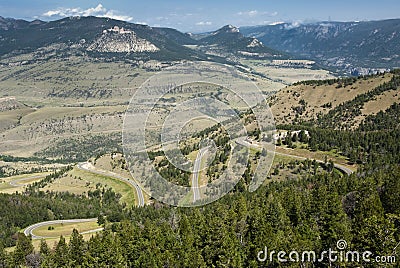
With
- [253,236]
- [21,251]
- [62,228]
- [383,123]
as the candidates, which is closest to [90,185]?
[62,228]

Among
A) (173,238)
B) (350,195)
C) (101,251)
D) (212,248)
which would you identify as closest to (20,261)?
(101,251)

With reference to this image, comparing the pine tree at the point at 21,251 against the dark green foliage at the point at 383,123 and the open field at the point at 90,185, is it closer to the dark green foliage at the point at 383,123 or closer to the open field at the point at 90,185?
the open field at the point at 90,185

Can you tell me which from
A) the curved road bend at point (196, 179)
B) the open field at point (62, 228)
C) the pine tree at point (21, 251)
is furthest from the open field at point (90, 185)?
the pine tree at point (21, 251)

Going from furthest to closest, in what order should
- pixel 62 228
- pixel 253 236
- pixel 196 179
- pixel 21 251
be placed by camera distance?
pixel 62 228, pixel 196 179, pixel 21 251, pixel 253 236

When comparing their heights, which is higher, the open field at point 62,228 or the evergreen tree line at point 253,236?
the evergreen tree line at point 253,236

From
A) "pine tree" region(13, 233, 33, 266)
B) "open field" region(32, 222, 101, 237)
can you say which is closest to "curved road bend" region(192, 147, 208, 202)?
"open field" region(32, 222, 101, 237)

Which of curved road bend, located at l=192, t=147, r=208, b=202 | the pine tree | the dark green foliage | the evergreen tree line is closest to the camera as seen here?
the evergreen tree line

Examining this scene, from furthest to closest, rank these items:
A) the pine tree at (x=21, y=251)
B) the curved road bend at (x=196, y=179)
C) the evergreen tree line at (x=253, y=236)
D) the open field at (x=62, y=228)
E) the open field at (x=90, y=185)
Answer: the open field at (x=90, y=185)
the open field at (x=62, y=228)
the curved road bend at (x=196, y=179)
the pine tree at (x=21, y=251)
the evergreen tree line at (x=253, y=236)

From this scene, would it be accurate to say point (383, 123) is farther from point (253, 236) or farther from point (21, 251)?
point (21, 251)

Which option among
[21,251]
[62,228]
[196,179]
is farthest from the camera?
[62,228]

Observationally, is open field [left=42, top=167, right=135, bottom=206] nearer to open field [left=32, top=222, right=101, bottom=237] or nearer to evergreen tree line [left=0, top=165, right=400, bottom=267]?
open field [left=32, top=222, right=101, bottom=237]

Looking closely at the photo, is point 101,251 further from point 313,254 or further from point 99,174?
point 99,174
